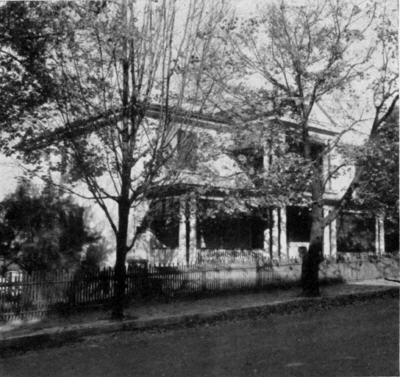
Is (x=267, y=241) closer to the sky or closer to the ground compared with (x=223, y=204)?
closer to the ground

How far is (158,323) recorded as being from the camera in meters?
10.6

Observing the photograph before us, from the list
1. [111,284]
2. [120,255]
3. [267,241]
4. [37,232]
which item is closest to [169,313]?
[111,284]

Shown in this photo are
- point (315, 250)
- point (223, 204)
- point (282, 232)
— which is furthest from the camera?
point (282, 232)

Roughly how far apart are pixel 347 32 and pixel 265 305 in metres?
8.10

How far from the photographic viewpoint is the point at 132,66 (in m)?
9.73

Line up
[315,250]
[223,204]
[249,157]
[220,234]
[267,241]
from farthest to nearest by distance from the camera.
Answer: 1. [220,234]
2. [267,241]
3. [249,157]
4. [315,250]
5. [223,204]

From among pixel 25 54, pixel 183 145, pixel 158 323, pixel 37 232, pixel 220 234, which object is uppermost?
pixel 25 54

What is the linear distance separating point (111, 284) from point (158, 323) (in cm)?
177

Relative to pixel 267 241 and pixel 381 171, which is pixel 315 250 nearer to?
pixel 381 171

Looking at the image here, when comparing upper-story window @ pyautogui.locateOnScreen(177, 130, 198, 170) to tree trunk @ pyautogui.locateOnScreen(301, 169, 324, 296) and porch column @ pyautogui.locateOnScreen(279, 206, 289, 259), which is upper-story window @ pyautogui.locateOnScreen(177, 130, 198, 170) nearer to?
tree trunk @ pyautogui.locateOnScreen(301, 169, 324, 296)

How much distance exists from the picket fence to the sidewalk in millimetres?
285

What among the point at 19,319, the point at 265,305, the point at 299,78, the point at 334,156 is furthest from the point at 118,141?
the point at 334,156

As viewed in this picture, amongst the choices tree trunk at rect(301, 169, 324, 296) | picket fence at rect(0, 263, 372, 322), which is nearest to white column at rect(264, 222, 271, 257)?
picket fence at rect(0, 263, 372, 322)

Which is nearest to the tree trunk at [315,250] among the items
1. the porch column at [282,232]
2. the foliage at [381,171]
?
the foliage at [381,171]
